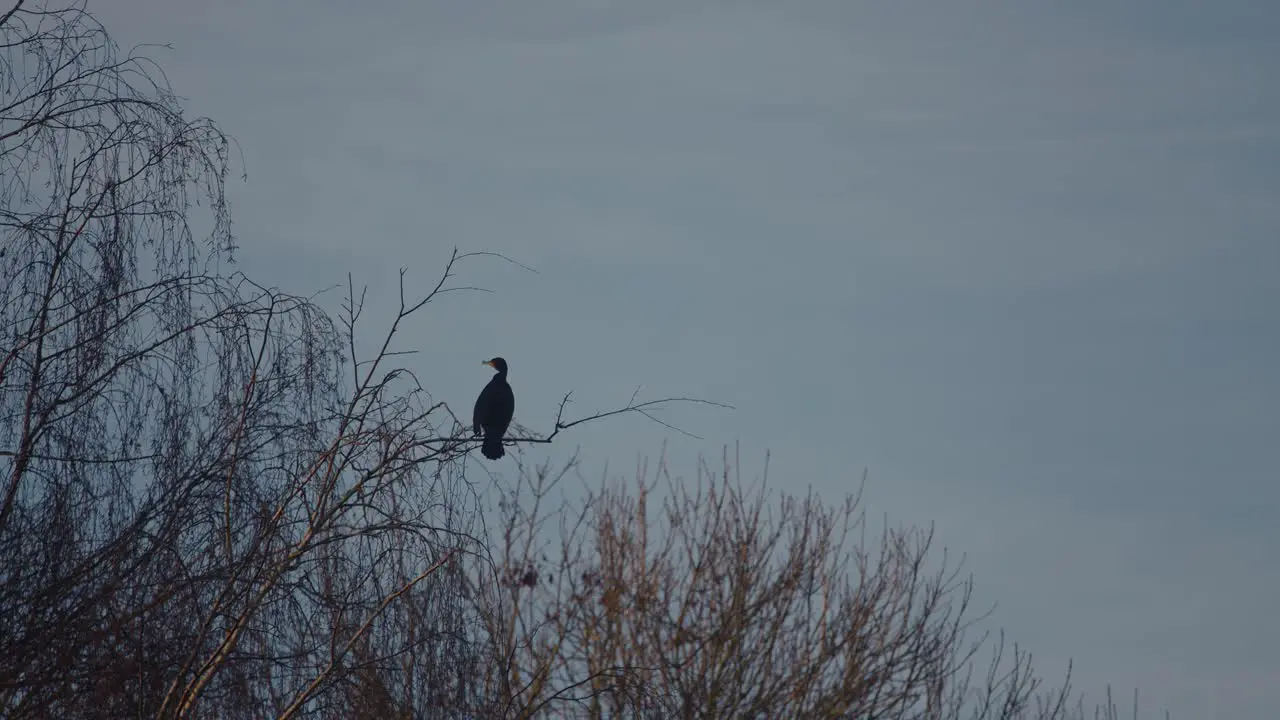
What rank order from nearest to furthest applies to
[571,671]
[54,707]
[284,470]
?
[54,707]
[284,470]
[571,671]

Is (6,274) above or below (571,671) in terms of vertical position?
below

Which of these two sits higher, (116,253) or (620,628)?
(620,628)

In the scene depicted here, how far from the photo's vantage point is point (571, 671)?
9602 mm

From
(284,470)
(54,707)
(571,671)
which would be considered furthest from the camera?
(571,671)

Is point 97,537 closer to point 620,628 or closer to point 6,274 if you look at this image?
point 6,274

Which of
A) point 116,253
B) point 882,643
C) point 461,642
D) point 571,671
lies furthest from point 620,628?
point 116,253

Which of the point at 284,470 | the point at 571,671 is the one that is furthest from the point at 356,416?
the point at 571,671

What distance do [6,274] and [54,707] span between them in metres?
1.35

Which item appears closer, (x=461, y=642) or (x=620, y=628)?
(x=461, y=642)

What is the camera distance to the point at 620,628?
9836 mm

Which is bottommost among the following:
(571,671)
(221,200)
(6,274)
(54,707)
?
(54,707)

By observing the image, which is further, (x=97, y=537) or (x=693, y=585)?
(x=693, y=585)

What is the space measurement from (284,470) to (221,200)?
0.96 m

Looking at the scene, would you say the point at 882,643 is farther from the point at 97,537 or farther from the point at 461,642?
the point at 97,537
